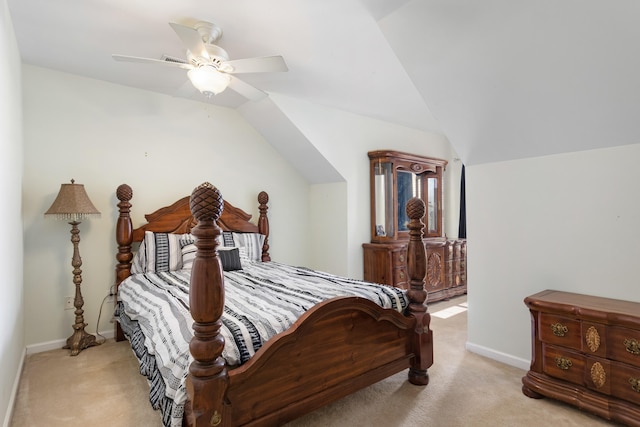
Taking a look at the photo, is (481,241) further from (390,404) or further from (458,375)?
(390,404)

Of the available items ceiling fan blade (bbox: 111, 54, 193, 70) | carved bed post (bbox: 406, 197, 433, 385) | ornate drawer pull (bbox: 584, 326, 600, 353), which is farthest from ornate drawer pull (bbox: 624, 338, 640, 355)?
ceiling fan blade (bbox: 111, 54, 193, 70)

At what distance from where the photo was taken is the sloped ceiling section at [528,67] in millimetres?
1667

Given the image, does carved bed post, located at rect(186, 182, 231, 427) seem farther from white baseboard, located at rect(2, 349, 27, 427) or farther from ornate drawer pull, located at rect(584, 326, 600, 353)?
ornate drawer pull, located at rect(584, 326, 600, 353)

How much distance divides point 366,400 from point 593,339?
Answer: 4.39 ft

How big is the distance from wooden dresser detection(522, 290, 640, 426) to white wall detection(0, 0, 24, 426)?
3015 millimetres

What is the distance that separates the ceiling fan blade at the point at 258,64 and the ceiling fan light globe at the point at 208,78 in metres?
0.07

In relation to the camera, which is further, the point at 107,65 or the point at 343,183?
the point at 343,183

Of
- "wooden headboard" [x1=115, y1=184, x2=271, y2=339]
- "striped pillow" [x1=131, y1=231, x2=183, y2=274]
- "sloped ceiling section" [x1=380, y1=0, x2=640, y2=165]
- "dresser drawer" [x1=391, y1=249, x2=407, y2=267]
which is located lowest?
"dresser drawer" [x1=391, y1=249, x2=407, y2=267]

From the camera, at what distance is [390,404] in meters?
2.03

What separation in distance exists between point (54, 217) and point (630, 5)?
4.00m

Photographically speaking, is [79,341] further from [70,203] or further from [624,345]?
[624,345]

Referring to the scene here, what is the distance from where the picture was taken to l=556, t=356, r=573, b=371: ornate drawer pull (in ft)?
6.52

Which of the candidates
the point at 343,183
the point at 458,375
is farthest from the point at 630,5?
the point at 343,183

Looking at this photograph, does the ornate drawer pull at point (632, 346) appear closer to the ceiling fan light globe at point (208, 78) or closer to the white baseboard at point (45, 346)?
the ceiling fan light globe at point (208, 78)
